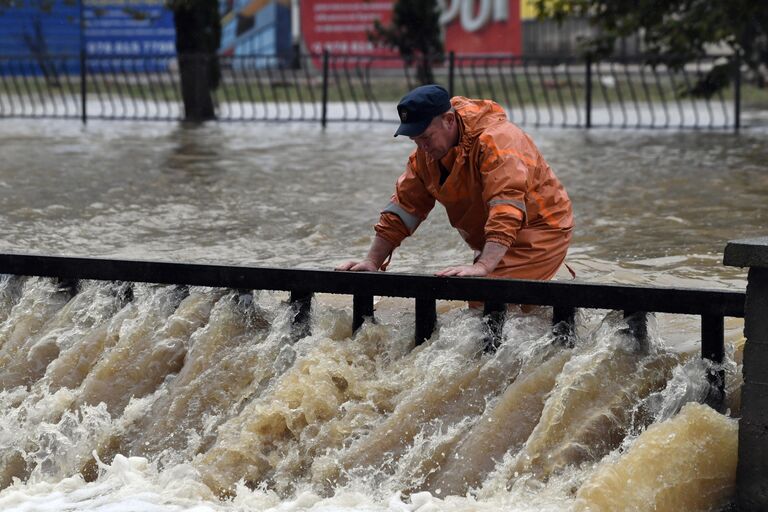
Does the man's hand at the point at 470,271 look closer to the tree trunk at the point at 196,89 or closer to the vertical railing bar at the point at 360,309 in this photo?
the vertical railing bar at the point at 360,309

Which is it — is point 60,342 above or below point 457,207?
below

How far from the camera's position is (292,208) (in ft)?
40.5

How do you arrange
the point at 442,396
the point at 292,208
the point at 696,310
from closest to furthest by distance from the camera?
the point at 696,310 < the point at 442,396 < the point at 292,208

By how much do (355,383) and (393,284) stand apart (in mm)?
538

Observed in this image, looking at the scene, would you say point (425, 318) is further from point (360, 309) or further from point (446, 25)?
point (446, 25)

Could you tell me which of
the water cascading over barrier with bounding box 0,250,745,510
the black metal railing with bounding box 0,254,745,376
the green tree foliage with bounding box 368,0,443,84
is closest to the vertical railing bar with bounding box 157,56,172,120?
the green tree foliage with bounding box 368,0,443,84

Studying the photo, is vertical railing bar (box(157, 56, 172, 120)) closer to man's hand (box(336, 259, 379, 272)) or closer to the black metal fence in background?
the black metal fence in background

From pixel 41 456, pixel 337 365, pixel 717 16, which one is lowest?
pixel 41 456

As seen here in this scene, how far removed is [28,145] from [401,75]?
804 inches

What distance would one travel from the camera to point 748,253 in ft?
17.9

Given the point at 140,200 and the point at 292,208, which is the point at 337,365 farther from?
the point at 140,200

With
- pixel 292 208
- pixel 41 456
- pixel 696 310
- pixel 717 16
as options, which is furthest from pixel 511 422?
pixel 717 16

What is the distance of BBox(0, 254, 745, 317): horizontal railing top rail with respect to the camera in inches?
243

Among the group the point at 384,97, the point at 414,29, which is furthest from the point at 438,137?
the point at 414,29
